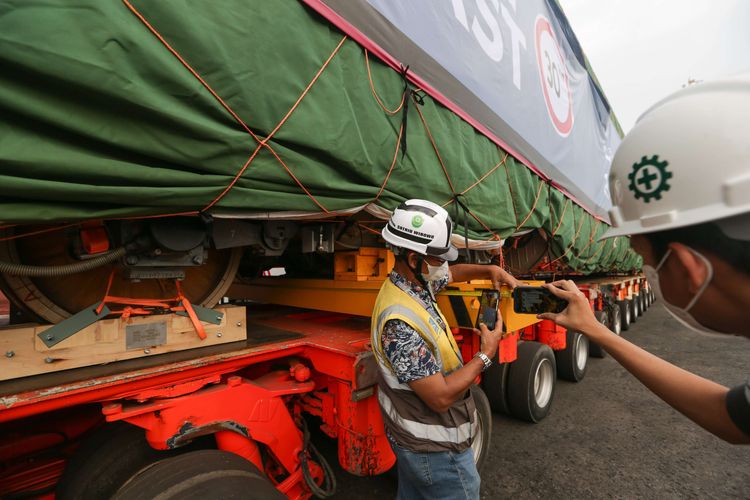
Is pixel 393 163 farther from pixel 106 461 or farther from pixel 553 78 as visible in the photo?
pixel 553 78

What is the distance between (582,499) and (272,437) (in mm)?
2443

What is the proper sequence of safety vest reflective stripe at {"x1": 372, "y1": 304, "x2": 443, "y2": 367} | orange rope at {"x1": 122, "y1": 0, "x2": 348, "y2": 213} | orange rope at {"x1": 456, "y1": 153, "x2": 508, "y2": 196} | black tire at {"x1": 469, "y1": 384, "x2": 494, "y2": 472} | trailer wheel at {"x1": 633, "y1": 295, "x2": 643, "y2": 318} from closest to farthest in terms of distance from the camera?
orange rope at {"x1": 122, "y1": 0, "x2": 348, "y2": 213}, safety vest reflective stripe at {"x1": 372, "y1": 304, "x2": 443, "y2": 367}, orange rope at {"x1": 456, "y1": 153, "x2": 508, "y2": 196}, black tire at {"x1": 469, "y1": 384, "x2": 494, "y2": 472}, trailer wheel at {"x1": 633, "y1": 295, "x2": 643, "y2": 318}

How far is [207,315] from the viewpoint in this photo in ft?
5.92

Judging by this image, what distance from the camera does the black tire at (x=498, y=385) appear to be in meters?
3.66

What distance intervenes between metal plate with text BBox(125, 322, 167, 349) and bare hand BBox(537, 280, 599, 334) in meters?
1.76

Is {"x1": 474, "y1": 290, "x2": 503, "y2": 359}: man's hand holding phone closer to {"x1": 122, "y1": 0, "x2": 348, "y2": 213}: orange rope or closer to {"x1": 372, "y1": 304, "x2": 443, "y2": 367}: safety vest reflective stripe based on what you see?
{"x1": 372, "y1": 304, "x2": 443, "y2": 367}: safety vest reflective stripe

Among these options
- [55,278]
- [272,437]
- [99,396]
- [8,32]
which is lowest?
[272,437]

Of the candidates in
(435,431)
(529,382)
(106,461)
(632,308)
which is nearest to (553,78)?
(529,382)

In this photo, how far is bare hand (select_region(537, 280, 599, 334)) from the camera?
3.91 ft

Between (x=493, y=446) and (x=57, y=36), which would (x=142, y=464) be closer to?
(x=57, y=36)

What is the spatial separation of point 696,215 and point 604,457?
10.9 feet

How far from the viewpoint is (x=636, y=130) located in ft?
3.18

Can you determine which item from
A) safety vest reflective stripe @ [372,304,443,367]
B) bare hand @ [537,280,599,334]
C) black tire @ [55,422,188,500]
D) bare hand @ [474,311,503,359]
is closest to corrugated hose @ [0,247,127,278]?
black tire @ [55,422,188,500]

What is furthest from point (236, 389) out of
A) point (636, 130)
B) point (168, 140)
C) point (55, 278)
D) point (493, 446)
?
point (493, 446)
